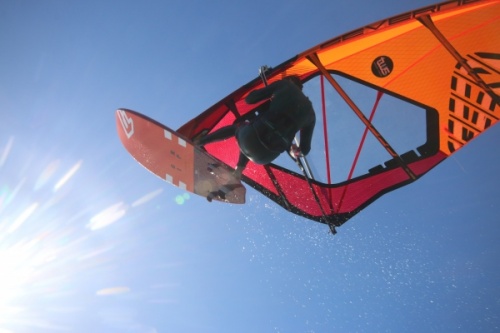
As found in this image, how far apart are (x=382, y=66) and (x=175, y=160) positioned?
327cm

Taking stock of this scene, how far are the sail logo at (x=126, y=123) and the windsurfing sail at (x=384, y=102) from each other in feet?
2.11

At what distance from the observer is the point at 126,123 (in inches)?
200

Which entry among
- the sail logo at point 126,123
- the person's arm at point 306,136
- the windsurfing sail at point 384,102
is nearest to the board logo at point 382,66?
the windsurfing sail at point 384,102

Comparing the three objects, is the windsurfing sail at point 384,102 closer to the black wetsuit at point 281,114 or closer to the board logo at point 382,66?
the board logo at point 382,66

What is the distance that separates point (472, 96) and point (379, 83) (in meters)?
1.29

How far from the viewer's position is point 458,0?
4020 millimetres

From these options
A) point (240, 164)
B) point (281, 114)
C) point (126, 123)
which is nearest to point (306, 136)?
point (281, 114)

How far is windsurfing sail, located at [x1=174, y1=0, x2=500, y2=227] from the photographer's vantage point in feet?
15.7

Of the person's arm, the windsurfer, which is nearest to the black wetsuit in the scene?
the windsurfer

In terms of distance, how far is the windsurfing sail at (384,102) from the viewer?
4.80 metres

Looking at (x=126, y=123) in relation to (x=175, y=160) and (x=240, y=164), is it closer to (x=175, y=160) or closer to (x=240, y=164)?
(x=175, y=160)

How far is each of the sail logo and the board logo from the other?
3.53 meters

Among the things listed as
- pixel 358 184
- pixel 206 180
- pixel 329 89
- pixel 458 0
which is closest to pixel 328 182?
pixel 358 184

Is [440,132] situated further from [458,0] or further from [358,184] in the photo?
[458,0]
